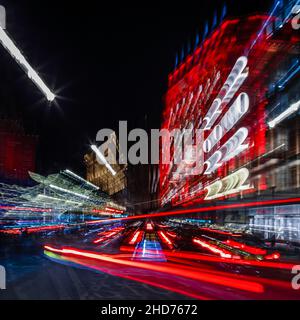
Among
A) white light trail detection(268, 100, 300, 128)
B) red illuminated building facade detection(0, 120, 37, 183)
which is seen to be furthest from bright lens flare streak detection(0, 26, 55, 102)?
red illuminated building facade detection(0, 120, 37, 183)

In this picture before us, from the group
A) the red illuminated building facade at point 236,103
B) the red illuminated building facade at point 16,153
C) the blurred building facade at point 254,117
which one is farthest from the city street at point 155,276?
the red illuminated building facade at point 16,153

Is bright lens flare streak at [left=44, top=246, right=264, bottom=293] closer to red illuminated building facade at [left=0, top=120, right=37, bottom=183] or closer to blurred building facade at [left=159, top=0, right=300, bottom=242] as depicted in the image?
blurred building facade at [left=159, top=0, right=300, bottom=242]

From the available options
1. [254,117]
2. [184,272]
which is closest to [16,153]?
[254,117]

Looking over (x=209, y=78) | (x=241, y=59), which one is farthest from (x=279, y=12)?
(x=209, y=78)

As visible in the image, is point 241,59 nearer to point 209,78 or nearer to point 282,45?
point 282,45

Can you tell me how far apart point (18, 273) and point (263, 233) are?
24.7 meters

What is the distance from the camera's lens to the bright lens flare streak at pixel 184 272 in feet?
37.0

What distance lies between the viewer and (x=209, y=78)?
59.8 m

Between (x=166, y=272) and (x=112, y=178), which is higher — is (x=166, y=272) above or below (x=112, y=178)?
below

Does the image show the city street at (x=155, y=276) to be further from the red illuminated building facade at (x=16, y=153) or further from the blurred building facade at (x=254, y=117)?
the red illuminated building facade at (x=16, y=153)

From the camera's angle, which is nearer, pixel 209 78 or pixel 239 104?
pixel 239 104

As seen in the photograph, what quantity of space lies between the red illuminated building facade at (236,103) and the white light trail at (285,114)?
1.01 feet

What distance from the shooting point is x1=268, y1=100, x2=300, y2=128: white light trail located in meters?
32.2

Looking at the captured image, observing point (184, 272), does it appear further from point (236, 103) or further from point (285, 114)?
point (236, 103)
